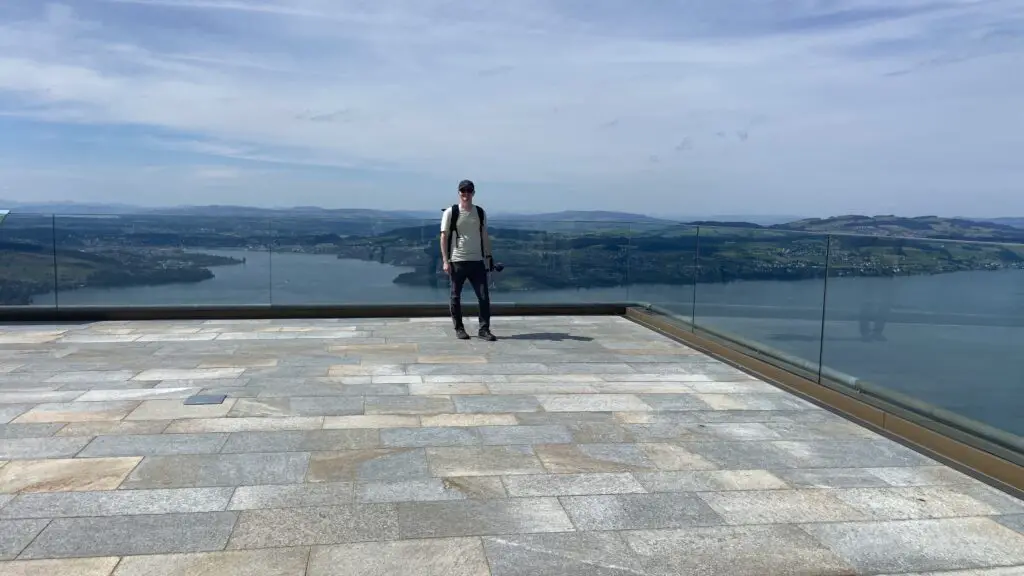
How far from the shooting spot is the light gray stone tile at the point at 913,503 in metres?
4.32

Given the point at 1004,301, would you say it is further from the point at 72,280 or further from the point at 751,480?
the point at 72,280

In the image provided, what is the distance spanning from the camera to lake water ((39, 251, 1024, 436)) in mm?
5020

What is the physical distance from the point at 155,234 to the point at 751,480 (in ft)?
30.1

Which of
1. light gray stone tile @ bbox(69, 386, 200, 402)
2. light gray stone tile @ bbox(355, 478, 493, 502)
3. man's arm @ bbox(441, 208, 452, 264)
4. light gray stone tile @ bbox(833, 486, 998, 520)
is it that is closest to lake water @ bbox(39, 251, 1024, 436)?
light gray stone tile @ bbox(833, 486, 998, 520)

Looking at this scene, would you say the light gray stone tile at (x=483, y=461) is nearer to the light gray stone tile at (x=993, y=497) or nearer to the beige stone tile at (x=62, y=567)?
the beige stone tile at (x=62, y=567)

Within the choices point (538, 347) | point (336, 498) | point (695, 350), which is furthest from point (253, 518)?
point (695, 350)

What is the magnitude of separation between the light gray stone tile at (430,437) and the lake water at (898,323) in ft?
9.86

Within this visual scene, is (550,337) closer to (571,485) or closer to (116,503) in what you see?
(571,485)

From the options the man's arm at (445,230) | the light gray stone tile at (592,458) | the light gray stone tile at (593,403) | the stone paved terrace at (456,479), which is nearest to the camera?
the stone paved terrace at (456,479)

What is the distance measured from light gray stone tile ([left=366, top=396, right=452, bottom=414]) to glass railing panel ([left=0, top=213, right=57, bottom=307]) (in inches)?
255

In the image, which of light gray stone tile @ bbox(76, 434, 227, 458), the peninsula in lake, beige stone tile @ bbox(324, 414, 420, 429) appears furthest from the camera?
the peninsula in lake

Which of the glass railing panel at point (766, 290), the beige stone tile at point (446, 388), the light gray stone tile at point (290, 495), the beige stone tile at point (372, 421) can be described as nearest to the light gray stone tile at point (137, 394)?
the beige stone tile at point (372, 421)

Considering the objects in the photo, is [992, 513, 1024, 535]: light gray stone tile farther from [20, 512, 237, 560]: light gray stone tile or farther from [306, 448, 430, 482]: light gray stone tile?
[20, 512, 237, 560]: light gray stone tile

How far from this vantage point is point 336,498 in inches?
172
